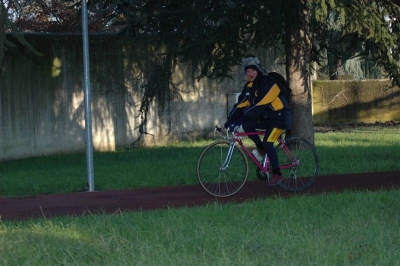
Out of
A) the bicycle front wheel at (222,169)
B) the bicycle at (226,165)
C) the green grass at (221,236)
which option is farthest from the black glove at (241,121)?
the green grass at (221,236)

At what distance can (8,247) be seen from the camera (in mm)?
6512

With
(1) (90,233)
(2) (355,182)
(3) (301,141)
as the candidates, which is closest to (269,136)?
(3) (301,141)

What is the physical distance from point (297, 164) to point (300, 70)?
4357mm

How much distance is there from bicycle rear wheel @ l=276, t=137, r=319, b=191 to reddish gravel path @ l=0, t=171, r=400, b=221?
0.15 meters

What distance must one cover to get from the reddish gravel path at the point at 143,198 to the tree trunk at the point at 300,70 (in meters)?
3.03

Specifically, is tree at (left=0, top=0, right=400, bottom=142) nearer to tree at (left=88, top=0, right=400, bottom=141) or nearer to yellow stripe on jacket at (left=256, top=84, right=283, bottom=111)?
tree at (left=88, top=0, right=400, bottom=141)

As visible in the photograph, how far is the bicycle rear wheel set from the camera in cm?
1037

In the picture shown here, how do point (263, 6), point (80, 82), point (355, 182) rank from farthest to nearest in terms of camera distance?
point (80, 82) → point (263, 6) → point (355, 182)

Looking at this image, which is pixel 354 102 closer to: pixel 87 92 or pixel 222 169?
pixel 87 92

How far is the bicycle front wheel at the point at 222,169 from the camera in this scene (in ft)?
32.2

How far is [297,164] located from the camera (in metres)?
10.4

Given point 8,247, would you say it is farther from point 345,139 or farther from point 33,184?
point 345,139

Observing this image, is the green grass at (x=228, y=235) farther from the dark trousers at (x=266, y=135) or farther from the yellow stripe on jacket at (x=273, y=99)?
the yellow stripe on jacket at (x=273, y=99)

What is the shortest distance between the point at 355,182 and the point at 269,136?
6.46 feet
